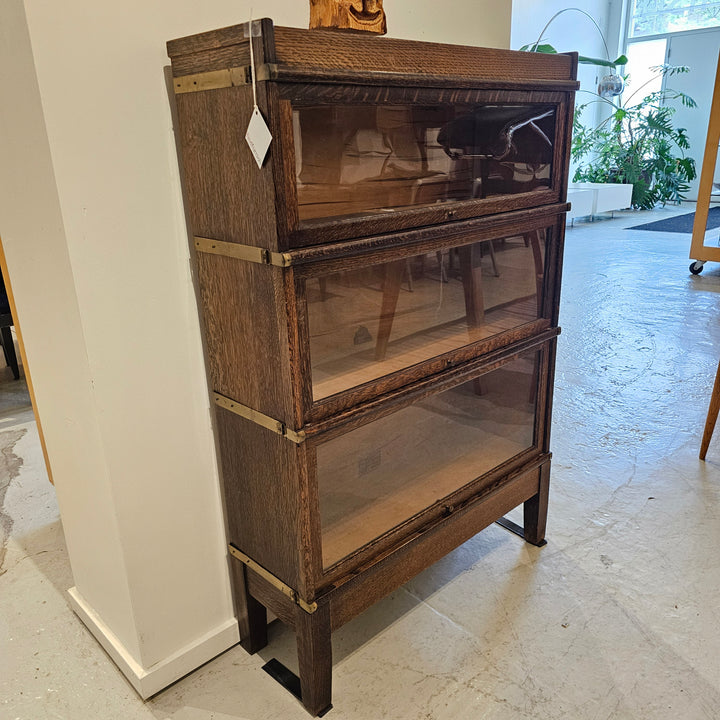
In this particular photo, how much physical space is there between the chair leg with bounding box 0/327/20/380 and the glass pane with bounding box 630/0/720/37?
Answer: 8.18 meters

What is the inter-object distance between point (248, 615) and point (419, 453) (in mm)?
507

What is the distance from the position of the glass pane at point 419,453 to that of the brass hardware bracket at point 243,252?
363 mm

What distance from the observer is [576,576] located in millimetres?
1625

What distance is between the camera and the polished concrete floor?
50.4 inches

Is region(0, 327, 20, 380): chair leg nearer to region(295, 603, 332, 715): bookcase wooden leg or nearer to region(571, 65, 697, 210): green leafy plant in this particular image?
region(295, 603, 332, 715): bookcase wooden leg

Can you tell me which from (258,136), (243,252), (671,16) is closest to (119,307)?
(243,252)

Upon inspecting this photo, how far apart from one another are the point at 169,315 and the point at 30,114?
1.25ft

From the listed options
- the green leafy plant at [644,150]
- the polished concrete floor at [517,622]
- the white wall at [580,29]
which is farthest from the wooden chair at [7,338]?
the green leafy plant at [644,150]

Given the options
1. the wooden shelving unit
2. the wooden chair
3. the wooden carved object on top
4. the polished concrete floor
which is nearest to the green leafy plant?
the wooden shelving unit

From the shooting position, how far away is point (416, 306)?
1.32 meters

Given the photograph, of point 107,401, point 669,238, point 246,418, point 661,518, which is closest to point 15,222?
point 107,401

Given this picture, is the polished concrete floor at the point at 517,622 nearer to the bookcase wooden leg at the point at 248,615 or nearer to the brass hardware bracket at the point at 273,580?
the bookcase wooden leg at the point at 248,615

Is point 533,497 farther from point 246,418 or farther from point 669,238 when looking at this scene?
point 669,238

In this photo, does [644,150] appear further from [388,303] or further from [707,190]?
[388,303]
